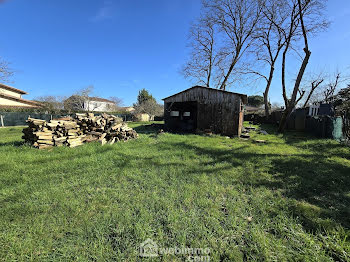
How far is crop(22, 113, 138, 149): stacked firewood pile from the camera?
20.4 feet

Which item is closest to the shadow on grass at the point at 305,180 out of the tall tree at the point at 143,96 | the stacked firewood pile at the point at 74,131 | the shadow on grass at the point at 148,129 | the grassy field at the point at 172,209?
the grassy field at the point at 172,209

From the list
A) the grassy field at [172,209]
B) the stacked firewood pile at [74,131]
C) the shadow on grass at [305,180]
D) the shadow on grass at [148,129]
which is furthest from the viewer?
the shadow on grass at [148,129]

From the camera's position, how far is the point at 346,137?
7.77 meters

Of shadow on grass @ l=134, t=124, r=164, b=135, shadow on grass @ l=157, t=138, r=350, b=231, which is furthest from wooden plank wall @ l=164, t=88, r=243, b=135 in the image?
shadow on grass @ l=157, t=138, r=350, b=231

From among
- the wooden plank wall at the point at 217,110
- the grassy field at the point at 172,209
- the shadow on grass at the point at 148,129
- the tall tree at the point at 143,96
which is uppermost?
the tall tree at the point at 143,96

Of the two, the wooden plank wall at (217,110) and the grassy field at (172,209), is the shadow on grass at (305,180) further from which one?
the wooden plank wall at (217,110)

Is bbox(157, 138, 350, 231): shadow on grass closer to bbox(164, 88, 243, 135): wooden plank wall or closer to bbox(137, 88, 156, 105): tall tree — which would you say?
bbox(164, 88, 243, 135): wooden plank wall

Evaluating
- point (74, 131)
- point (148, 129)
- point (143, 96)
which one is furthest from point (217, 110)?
point (143, 96)

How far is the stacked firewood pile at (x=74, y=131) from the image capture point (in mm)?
6207

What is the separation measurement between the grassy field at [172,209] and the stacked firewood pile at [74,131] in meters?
1.76

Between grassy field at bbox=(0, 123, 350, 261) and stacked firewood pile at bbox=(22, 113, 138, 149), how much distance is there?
1.76 meters

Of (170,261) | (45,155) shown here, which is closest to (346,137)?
(170,261)

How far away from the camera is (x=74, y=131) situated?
6957mm

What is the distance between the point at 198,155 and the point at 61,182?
4.28 meters
